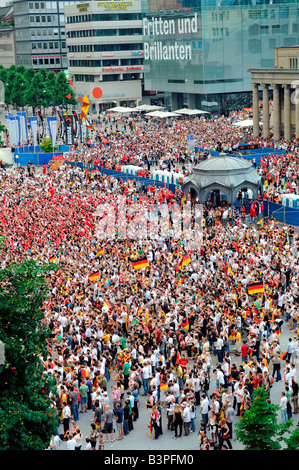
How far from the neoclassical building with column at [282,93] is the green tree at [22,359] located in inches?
2289

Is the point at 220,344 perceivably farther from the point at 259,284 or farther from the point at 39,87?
the point at 39,87

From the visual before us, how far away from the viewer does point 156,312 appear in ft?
96.3

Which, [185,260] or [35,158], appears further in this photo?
[35,158]

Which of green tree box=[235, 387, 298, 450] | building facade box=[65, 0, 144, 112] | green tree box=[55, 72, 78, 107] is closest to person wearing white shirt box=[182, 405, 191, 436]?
green tree box=[235, 387, 298, 450]

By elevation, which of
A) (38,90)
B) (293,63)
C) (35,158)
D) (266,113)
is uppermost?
(293,63)

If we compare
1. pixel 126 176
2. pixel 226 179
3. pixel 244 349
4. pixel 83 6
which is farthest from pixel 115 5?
pixel 244 349

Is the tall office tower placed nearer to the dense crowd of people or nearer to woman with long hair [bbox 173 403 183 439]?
the dense crowd of people

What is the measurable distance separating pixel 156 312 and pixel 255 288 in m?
3.72

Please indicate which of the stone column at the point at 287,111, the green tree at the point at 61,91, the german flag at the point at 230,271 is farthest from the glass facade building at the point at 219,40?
the german flag at the point at 230,271

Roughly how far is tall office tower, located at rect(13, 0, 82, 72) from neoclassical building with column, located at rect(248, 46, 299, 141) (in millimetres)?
89070

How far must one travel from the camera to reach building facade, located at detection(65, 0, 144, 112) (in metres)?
123

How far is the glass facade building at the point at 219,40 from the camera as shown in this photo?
98.7 meters

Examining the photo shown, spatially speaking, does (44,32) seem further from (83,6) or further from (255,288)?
(255,288)

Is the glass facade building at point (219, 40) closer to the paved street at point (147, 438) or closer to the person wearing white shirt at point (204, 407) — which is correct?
the paved street at point (147, 438)
